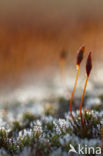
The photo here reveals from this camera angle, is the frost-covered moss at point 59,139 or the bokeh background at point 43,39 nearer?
A: the frost-covered moss at point 59,139

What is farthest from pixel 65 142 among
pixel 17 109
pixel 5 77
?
pixel 5 77

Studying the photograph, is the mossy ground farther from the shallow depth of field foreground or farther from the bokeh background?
the bokeh background

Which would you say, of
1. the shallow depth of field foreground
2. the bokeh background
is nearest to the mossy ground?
the shallow depth of field foreground

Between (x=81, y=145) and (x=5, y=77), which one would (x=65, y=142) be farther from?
(x=5, y=77)

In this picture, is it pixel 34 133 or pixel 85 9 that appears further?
pixel 85 9

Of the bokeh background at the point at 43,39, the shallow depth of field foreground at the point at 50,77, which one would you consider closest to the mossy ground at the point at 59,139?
the shallow depth of field foreground at the point at 50,77

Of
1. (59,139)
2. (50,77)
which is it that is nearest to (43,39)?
(50,77)

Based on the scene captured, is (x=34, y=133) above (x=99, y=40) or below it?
below

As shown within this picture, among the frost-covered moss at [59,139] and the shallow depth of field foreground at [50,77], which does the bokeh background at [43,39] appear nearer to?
the shallow depth of field foreground at [50,77]

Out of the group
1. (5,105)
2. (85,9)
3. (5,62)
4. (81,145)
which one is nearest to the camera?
(81,145)
